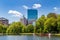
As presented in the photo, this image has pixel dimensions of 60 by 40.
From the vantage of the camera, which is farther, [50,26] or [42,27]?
[42,27]

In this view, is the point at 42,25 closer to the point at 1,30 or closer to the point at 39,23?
the point at 39,23

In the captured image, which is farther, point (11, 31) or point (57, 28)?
point (11, 31)

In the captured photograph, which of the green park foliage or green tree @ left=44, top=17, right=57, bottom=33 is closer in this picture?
green tree @ left=44, top=17, right=57, bottom=33

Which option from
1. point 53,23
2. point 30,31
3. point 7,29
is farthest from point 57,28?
point 7,29

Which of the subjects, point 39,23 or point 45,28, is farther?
point 39,23

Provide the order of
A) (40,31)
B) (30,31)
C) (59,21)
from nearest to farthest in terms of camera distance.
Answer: (59,21) < (40,31) < (30,31)

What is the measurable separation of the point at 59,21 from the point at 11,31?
52.4 ft

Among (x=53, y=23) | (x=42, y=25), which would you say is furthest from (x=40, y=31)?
(x=53, y=23)

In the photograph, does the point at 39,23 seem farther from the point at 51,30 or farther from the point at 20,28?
the point at 20,28

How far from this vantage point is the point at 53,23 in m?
46.8

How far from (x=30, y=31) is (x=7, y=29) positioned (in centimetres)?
651

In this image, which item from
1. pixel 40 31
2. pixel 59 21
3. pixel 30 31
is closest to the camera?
pixel 59 21

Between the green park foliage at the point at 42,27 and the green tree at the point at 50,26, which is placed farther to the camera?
the green park foliage at the point at 42,27

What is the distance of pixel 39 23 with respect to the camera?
51.4 m
